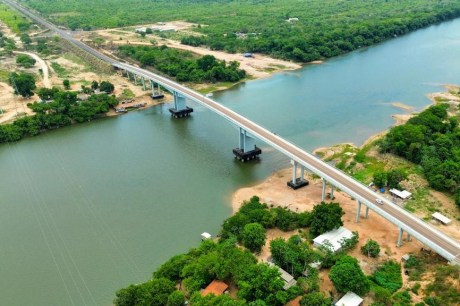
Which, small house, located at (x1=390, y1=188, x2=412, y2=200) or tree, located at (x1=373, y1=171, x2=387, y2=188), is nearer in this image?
small house, located at (x1=390, y1=188, x2=412, y2=200)

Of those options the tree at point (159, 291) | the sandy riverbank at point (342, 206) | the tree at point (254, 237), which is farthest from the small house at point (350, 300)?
the tree at point (159, 291)

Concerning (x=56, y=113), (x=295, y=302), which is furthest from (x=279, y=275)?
(x=56, y=113)

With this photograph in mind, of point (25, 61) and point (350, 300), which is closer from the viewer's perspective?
point (350, 300)

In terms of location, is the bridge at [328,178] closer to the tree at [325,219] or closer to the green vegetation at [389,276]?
the tree at [325,219]

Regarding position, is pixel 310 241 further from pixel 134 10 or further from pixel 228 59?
pixel 134 10

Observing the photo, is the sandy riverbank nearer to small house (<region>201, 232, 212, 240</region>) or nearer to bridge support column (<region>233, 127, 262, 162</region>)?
bridge support column (<region>233, 127, 262, 162</region>)

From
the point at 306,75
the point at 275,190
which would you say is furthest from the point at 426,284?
the point at 306,75

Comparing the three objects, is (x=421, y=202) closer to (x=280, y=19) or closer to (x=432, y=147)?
(x=432, y=147)

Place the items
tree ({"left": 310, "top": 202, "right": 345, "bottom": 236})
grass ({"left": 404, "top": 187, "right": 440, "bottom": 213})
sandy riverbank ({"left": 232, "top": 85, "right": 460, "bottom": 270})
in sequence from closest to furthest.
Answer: sandy riverbank ({"left": 232, "top": 85, "right": 460, "bottom": 270})
tree ({"left": 310, "top": 202, "right": 345, "bottom": 236})
grass ({"left": 404, "top": 187, "right": 440, "bottom": 213})

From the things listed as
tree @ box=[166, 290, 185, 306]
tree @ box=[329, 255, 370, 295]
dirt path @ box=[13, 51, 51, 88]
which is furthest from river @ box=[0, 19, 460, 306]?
dirt path @ box=[13, 51, 51, 88]
